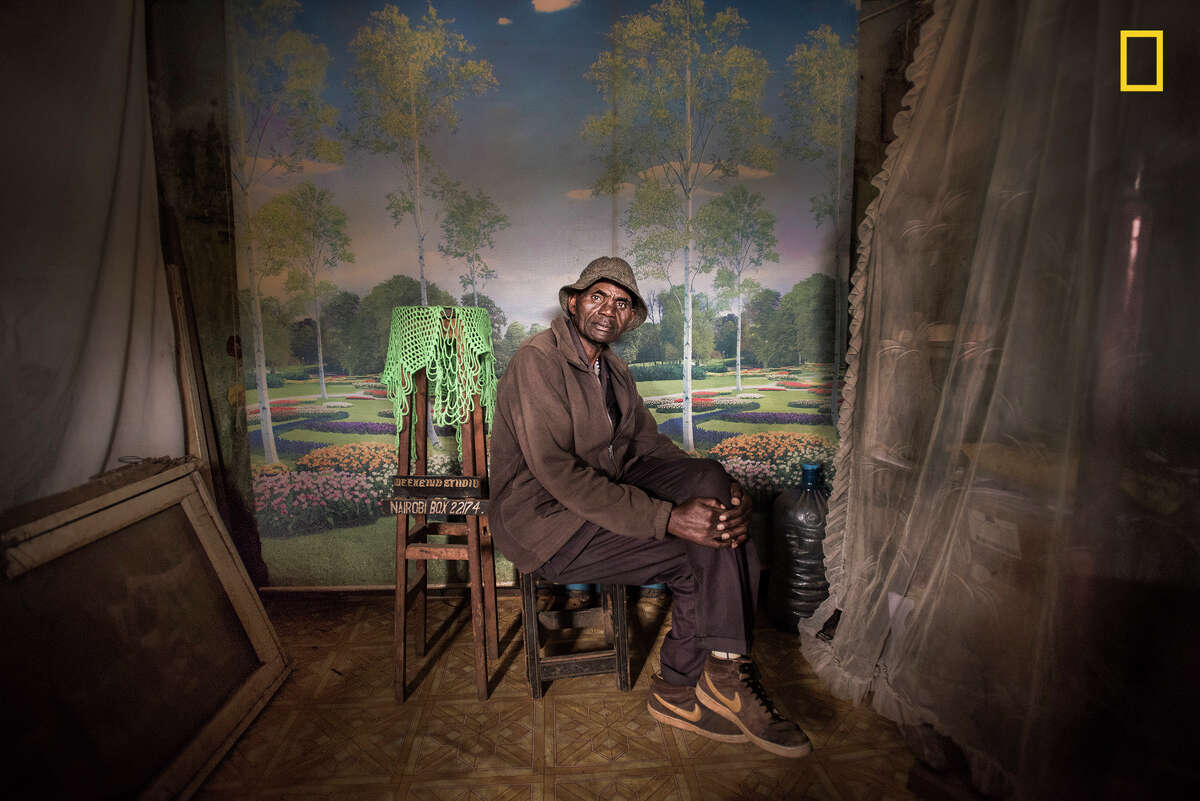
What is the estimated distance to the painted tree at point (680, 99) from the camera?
2410 mm

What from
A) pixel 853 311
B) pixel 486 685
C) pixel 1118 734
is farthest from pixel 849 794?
pixel 853 311

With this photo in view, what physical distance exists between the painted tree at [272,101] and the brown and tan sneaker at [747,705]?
9.23 ft

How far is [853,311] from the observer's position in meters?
2.00

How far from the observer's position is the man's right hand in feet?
5.30

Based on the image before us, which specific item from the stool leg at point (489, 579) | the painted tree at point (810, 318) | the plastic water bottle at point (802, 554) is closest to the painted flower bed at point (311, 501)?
the stool leg at point (489, 579)

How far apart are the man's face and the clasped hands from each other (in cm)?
74

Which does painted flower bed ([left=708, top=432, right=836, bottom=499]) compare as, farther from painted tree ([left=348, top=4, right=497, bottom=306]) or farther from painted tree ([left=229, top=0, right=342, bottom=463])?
painted tree ([left=229, top=0, right=342, bottom=463])

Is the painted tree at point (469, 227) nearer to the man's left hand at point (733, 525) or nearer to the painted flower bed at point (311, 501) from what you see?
the painted flower bed at point (311, 501)

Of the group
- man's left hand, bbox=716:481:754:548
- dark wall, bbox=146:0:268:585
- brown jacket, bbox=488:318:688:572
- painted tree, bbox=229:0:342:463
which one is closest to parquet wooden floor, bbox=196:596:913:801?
brown jacket, bbox=488:318:688:572

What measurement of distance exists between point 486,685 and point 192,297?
235cm

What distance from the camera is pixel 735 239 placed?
8.43 feet

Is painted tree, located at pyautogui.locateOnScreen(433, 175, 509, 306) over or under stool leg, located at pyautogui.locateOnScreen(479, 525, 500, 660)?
over

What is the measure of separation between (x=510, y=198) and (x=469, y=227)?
25 centimetres

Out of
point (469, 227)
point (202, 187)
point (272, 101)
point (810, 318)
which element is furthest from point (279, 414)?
point (810, 318)
